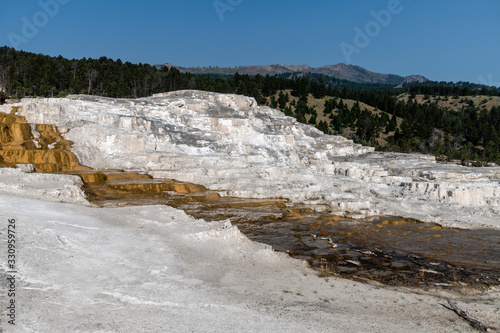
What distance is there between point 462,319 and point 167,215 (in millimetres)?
11828

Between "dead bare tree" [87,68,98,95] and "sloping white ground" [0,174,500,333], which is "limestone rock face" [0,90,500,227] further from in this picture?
"dead bare tree" [87,68,98,95]

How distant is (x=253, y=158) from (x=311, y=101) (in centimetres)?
6420

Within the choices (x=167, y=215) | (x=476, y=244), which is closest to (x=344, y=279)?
(x=167, y=215)

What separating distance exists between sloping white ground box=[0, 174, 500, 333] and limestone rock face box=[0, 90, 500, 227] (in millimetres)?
12501

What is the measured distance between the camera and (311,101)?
97562 millimetres

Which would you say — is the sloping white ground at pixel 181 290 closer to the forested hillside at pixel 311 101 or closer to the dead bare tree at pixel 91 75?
the forested hillside at pixel 311 101

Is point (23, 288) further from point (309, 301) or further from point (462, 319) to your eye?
point (462, 319)

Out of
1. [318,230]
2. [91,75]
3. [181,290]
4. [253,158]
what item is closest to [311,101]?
[91,75]

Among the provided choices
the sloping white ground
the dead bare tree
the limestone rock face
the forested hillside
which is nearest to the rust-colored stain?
the limestone rock face

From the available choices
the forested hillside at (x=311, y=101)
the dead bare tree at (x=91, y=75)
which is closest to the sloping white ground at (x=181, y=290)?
the forested hillside at (x=311, y=101)

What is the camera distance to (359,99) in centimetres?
10394

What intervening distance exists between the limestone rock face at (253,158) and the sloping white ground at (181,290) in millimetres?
12501

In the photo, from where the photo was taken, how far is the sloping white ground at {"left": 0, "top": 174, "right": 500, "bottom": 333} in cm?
758

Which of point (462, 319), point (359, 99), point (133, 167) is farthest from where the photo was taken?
point (359, 99)
